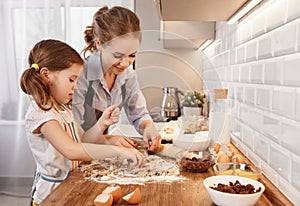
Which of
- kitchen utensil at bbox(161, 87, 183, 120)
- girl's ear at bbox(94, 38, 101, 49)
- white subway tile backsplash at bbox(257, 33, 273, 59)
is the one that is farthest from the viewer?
kitchen utensil at bbox(161, 87, 183, 120)

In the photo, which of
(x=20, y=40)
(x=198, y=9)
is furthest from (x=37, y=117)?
(x=20, y=40)

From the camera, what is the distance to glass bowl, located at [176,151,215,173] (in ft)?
3.61

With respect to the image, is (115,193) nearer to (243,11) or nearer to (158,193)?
(158,193)

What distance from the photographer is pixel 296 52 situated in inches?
30.5

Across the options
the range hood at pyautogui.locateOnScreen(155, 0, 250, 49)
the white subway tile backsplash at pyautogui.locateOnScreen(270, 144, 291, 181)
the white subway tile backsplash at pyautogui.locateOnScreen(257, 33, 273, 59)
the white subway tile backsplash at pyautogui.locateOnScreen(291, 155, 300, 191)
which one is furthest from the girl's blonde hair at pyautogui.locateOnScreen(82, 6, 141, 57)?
the white subway tile backsplash at pyautogui.locateOnScreen(291, 155, 300, 191)

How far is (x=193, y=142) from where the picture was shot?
4.48 ft

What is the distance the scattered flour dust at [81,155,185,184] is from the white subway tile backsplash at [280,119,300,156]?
0.32 meters

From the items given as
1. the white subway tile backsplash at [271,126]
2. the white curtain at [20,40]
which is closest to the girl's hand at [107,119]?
the white subway tile backsplash at [271,126]

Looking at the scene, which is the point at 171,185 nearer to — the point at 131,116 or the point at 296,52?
the point at 296,52

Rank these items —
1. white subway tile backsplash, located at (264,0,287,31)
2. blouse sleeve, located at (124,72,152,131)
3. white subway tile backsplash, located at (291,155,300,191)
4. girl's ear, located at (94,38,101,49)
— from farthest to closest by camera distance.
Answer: blouse sleeve, located at (124,72,152,131), girl's ear, located at (94,38,101,49), white subway tile backsplash, located at (264,0,287,31), white subway tile backsplash, located at (291,155,300,191)

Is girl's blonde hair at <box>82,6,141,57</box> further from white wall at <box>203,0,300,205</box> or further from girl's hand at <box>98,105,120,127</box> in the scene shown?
white wall at <box>203,0,300,205</box>

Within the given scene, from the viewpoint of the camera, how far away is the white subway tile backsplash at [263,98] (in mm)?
989

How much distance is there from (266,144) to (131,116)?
2.99 ft

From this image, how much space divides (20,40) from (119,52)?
184 cm
